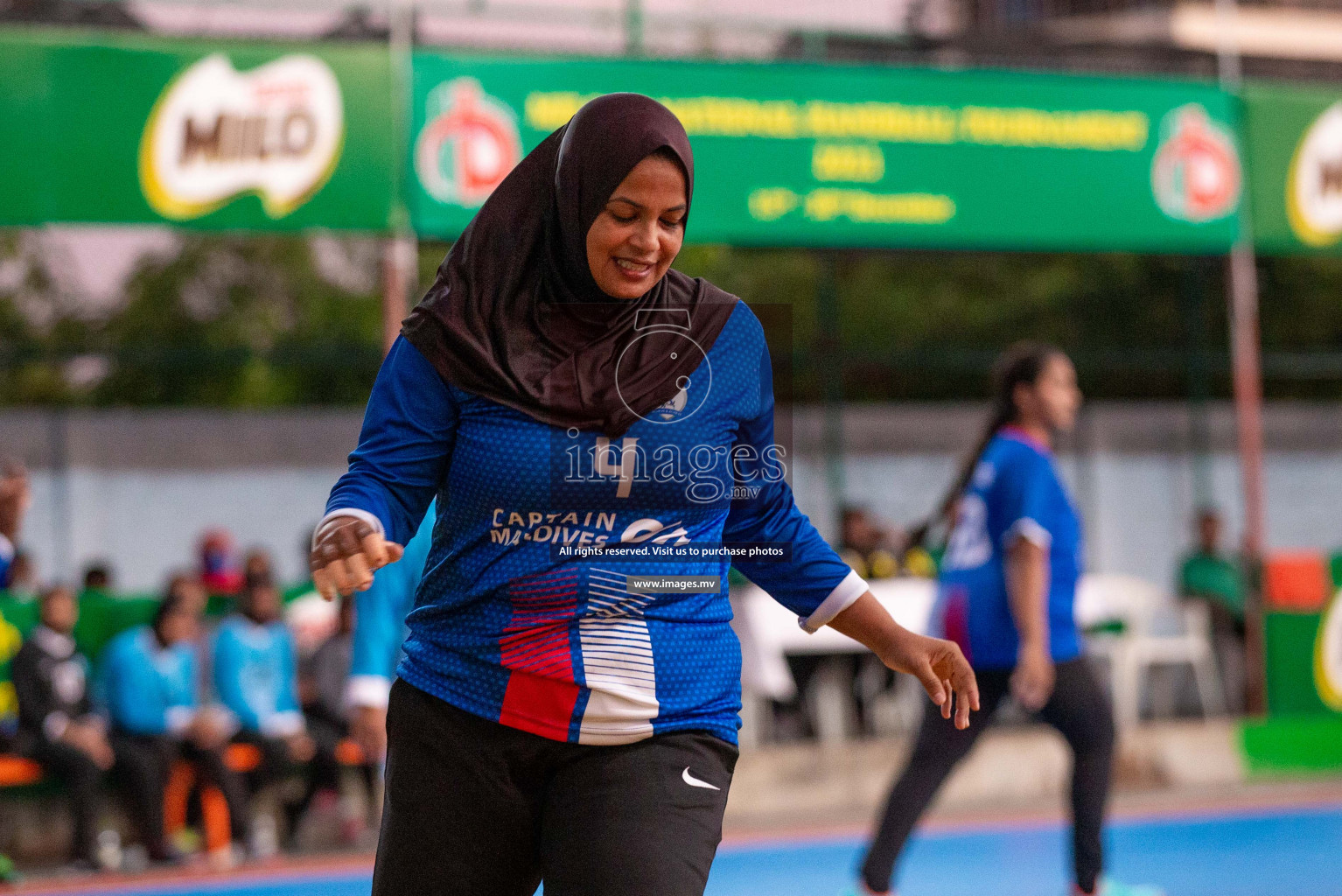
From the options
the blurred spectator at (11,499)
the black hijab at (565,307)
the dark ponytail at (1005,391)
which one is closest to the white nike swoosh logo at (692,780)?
the black hijab at (565,307)

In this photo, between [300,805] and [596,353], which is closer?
[596,353]

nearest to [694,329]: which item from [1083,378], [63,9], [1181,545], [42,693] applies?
[42,693]

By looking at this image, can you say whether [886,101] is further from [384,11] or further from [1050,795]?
[1050,795]

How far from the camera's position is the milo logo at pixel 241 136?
8930 mm

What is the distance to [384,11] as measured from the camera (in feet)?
31.2

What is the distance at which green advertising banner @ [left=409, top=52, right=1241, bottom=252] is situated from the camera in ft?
30.8

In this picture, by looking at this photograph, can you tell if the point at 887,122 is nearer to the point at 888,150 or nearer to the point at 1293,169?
the point at 888,150

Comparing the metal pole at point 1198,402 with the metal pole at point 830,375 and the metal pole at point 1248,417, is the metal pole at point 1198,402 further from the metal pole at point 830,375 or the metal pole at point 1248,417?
the metal pole at point 830,375

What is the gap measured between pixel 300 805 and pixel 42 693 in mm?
1513

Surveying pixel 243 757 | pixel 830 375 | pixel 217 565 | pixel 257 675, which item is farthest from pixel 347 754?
pixel 830 375

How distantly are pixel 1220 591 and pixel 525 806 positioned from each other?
34.4 ft

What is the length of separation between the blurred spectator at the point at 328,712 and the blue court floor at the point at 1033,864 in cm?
89

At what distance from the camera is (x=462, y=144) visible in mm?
9367

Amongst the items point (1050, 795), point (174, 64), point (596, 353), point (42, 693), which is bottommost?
point (1050, 795)
